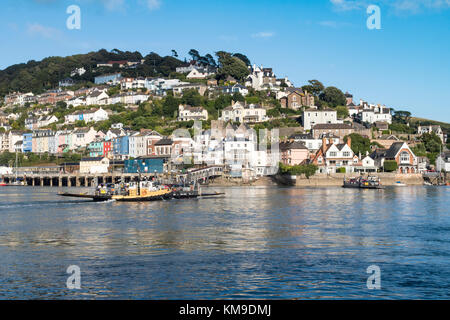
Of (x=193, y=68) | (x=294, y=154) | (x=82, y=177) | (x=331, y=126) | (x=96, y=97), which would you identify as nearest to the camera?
(x=294, y=154)

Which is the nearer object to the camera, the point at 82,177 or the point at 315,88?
the point at 82,177

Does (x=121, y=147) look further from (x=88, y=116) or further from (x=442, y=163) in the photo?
(x=442, y=163)

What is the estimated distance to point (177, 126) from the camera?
404 feet

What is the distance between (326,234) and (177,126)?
3655 inches

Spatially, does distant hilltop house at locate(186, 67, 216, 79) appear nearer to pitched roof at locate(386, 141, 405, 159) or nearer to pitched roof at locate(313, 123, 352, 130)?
pitched roof at locate(313, 123, 352, 130)

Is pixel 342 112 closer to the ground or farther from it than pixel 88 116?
closer to the ground

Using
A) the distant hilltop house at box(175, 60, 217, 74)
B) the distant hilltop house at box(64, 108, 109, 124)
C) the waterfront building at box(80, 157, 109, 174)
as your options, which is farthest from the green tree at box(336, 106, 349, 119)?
the distant hilltop house at box(175, 60, 217, 74)

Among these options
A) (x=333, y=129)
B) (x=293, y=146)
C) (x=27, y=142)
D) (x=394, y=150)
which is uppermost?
(x=27, y=142)

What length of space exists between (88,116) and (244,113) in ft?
150

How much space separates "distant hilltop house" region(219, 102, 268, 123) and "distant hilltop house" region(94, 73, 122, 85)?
6793cm

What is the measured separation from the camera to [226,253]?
85.3 feet

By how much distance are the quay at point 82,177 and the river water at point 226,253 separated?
44.6m

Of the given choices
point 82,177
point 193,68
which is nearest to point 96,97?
point 193,68
